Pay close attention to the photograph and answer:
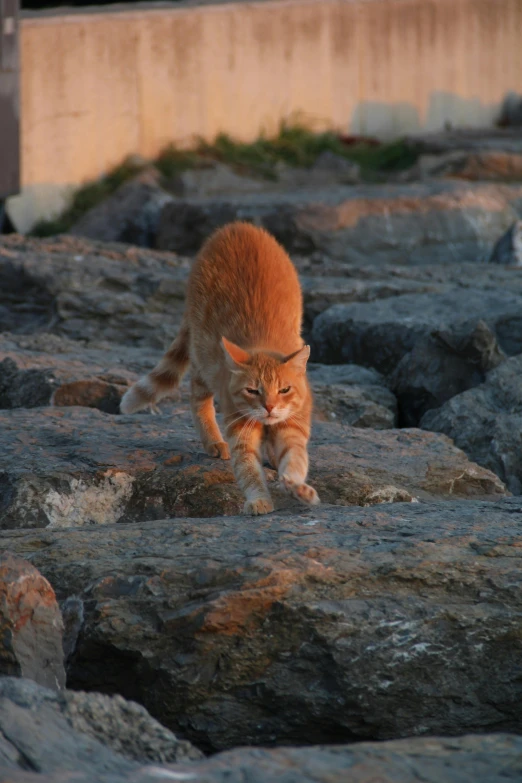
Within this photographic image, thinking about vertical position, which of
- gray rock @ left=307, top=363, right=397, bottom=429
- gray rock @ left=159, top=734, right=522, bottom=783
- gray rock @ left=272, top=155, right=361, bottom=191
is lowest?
gray rock @ left=307, top=363, right=397, bottom=429

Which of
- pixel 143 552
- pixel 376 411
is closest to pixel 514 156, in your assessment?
pixel 376 411

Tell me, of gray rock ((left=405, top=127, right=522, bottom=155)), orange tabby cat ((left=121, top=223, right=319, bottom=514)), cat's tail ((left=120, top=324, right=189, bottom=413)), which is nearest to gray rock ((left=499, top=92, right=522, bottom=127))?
gray rock ((left=405, top=127, right=522, bottom=155))

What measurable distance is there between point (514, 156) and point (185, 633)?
10331mm

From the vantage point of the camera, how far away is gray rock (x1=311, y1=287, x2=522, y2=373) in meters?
6.59

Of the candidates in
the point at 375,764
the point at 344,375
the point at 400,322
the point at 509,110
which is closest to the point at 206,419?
the point at 344,375

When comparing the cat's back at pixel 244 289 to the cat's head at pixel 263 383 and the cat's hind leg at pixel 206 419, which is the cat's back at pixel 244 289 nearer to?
the cat's hind leg at pixel 206 419

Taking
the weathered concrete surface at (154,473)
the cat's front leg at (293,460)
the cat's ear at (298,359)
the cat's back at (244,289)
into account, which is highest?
the cat's back at (244,289)

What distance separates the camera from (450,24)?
1589 centimetres

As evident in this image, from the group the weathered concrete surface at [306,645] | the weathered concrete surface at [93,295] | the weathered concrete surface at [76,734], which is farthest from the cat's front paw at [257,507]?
the weathered concrete surface at [93,295]

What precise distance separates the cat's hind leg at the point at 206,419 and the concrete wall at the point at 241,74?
20.7 feet

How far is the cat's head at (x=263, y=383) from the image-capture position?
4.54 metres

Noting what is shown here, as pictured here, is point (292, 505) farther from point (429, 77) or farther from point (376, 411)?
point (429, 77)

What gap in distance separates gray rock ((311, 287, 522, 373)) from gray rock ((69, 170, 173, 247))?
419cm

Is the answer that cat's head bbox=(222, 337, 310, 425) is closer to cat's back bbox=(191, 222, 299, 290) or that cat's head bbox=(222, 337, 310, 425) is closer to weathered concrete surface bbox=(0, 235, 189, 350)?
cat's back bbox=(191, 222, 299, 290)
